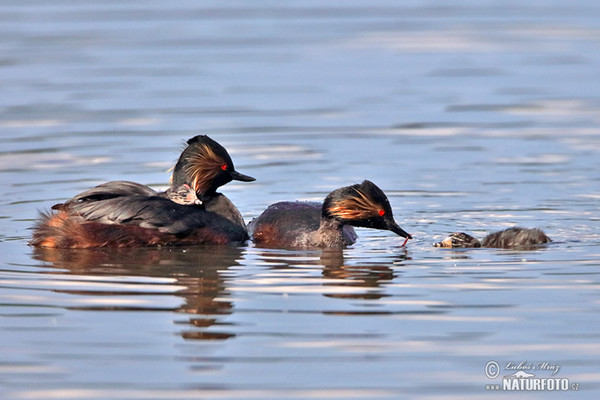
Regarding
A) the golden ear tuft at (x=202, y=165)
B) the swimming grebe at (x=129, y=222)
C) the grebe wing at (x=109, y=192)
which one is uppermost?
the golden ear tuft at (x=202, y=165)

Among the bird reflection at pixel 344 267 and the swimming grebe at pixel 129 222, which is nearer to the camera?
the bird reflection at pixel 344 267

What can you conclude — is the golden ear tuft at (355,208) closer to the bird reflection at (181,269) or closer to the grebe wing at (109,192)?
the bird reflection at (181,269)

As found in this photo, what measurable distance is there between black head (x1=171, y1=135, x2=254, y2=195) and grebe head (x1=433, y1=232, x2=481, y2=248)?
2.55 meters

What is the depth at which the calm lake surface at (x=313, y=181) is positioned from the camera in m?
7.97

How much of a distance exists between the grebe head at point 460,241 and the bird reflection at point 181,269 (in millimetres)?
1900

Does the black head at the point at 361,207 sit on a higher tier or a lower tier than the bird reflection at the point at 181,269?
higher

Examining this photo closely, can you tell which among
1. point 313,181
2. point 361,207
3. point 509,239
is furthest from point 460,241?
point 313,181

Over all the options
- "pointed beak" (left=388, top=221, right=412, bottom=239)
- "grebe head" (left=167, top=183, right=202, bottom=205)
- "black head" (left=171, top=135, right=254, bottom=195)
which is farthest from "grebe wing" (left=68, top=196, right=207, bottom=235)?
"pointed beak" (left=388, top=221, right=412, bottom=239)

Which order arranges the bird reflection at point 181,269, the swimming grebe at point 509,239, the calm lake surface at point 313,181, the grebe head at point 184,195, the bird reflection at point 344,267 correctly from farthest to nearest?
the grebe head at point 184,195 < the swimming grebe at point 509,239 < the bird reflection at point 344,267 < the bird reflection at point 181,269 < the calm lake surface at point 313,181

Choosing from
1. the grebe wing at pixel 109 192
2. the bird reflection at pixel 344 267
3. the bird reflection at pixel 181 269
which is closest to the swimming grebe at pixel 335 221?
the bird reflection at pixel 344 267

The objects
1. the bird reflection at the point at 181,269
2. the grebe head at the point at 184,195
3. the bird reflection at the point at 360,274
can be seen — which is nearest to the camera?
the bird reflection at the point at 181,269

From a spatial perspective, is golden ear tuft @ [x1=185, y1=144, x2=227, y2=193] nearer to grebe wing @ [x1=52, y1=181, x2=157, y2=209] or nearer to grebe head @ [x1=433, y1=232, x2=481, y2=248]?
grebe wing @ [x1=52, y1=181, x2=157, y2=209]

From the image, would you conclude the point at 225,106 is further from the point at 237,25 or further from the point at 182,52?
the point at 237,25

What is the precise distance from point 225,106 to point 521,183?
5682 millimetres
